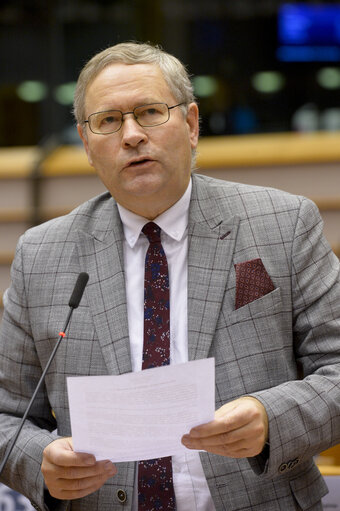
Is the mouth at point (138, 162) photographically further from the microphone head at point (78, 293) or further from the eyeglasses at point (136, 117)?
the microphone head at point (78, 293)

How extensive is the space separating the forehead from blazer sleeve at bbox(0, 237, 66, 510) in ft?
1.39

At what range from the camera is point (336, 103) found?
600 cm

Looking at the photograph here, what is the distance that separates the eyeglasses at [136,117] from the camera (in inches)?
69.5

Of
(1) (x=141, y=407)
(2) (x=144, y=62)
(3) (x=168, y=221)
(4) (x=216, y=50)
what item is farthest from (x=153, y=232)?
(4) (x=216, y=50)

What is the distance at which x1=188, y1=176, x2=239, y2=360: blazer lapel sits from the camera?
1713mm

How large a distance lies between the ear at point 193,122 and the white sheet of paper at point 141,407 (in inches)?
27.4

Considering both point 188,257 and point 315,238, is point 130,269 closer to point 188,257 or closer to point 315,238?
point 188,257

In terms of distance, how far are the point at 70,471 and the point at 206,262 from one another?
550 mm

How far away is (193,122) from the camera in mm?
1903

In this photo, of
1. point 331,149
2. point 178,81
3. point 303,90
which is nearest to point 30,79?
point 303,90

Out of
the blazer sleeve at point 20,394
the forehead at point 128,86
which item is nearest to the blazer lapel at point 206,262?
the forehead at point 128,86

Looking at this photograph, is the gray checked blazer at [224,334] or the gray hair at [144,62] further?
the gray hair at [144,62]

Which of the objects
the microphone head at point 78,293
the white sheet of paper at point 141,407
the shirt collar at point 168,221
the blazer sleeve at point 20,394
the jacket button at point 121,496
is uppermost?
the shirt collar at point 168,221

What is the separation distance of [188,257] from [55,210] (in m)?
3.03
